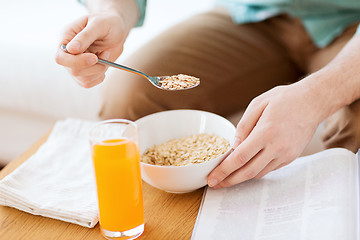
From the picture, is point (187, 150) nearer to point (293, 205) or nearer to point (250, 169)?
point (250, 169)

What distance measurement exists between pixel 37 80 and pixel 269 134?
1.08 metres

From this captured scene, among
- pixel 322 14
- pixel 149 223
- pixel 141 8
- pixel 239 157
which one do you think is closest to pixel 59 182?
pixel 149 223

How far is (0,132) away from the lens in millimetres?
1889

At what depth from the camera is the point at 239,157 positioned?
36.0 inches

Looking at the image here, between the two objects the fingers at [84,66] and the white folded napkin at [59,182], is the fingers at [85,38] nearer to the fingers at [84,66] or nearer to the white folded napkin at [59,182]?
the fingers at [84,66]

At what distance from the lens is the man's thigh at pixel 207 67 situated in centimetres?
147

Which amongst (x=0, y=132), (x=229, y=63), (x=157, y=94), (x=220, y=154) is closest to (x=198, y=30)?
(x=229, y=63)

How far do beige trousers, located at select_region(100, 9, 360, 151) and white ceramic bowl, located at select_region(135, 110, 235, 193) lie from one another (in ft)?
1.17

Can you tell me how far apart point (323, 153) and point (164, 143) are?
1.18ft

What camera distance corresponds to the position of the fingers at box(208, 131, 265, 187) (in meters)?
0.91

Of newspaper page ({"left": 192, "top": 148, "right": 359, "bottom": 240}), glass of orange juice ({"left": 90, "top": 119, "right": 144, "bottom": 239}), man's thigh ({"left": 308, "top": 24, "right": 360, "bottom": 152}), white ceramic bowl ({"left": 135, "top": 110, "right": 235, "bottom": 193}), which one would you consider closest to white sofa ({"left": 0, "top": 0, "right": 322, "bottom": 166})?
man's thigh ({"left": 308, "top": 24, "right": 360, "bottom": 152})

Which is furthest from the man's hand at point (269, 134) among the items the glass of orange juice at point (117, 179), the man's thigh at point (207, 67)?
the man's thigh at point (207, 67)

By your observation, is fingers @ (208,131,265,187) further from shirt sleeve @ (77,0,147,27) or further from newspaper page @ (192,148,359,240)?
shirt sleeve @ (77,0,147,27)

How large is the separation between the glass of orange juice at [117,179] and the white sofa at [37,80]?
2.59 feet
